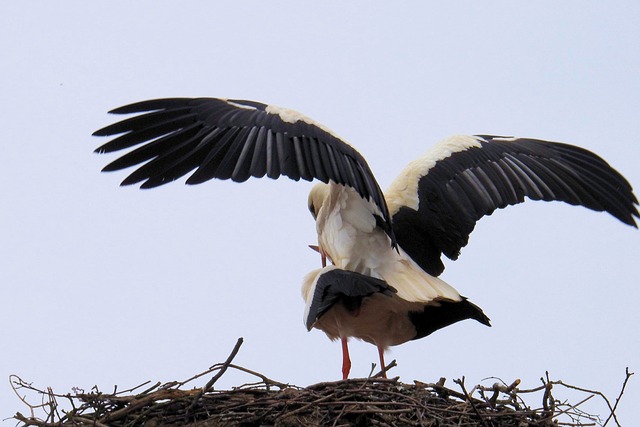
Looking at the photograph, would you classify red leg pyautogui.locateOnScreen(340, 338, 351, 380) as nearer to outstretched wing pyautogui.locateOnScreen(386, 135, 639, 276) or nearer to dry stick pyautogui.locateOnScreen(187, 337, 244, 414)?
outstretched wing pyautogui.locateOnScreen(386, 135, 639, 276)

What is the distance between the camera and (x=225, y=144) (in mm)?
6867

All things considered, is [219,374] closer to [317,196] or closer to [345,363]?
[345,363]

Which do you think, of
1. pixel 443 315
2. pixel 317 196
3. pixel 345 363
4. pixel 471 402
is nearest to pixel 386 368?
pixel 471 402

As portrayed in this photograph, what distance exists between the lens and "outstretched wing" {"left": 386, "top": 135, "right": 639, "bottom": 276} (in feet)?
25.7

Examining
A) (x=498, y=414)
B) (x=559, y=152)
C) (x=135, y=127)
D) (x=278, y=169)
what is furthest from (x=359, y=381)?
(x=559, y=152)

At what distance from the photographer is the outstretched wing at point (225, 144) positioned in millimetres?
6719

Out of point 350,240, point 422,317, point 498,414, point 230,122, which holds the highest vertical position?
point 230,122

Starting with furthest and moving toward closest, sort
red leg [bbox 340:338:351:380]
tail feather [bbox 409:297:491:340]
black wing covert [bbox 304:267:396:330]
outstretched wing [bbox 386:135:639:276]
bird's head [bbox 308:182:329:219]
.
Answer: bird's head [bbox 308:182:329:219], red leg [bbox 340:338:351:380], outstretched wing [bbox 386:135:639:276], tail feather [bbox 409:297:491:340], black wing covert [bbox 304:267:396:330]

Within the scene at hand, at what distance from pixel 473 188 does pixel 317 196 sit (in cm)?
109

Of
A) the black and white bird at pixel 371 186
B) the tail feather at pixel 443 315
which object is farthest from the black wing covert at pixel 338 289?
the tail feather at pixel 443 315

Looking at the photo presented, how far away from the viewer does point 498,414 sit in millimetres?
6652

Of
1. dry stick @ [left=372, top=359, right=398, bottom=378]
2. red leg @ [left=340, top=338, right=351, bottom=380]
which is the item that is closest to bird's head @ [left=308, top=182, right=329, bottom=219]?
red leg @ [left=340, top=338, right=351, bottom=380]

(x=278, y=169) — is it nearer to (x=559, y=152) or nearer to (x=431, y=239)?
(x=431, y=239)

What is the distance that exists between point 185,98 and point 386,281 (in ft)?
5.28
